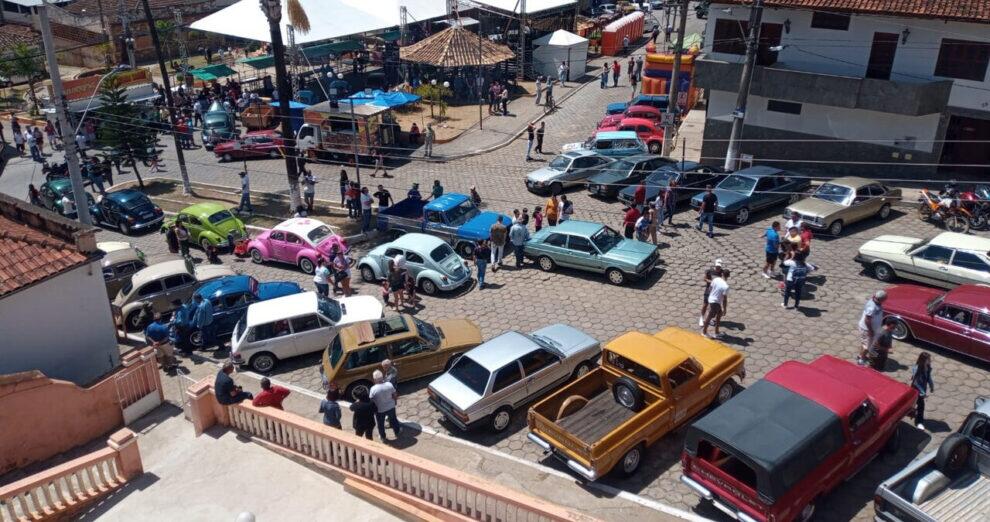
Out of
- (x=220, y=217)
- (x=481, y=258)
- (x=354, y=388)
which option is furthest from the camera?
(x=220, y=217)

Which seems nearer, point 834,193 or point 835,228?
point 835,228

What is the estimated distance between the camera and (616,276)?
18.9 m

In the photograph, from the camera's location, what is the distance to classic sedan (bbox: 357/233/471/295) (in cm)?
1934

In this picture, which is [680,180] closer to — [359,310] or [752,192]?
[752,192]

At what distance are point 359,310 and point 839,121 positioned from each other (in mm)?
19915

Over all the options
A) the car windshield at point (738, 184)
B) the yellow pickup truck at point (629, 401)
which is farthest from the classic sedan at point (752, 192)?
the yellow pickup truck at point (629, 401)

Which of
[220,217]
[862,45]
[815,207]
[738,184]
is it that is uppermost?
[862,45]

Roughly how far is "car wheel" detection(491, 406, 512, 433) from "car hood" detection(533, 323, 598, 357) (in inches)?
66.4

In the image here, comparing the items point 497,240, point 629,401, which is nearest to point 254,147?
point 497,240

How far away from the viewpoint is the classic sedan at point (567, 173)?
2625 cm

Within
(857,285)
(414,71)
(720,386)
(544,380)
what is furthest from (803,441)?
(414,71)

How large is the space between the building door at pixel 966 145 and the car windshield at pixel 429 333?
20.6 metres

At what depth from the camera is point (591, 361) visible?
47.7 ft

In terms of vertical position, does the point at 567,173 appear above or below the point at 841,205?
below
